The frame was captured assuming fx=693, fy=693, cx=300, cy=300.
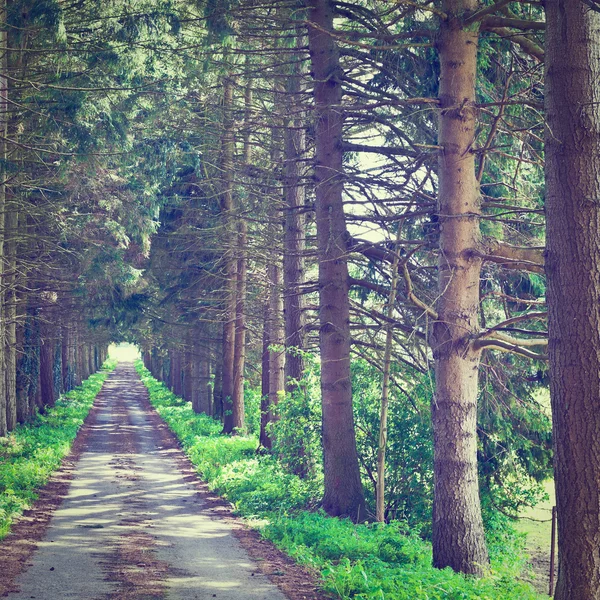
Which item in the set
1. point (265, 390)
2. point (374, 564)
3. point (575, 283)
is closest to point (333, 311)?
point (374, 564)

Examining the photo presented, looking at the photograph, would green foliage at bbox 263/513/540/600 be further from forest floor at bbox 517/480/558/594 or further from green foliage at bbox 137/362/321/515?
forest floor at bbox 517/480/558/594

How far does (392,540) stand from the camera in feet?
31.1

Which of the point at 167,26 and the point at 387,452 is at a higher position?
the point at 167,26

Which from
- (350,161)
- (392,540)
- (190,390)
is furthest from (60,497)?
(190,390)

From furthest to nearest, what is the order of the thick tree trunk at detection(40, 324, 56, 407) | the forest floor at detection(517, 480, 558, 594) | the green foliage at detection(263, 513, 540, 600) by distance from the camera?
the thick tree trunk at detection(40, 324, 56, 407)
the forest floor at detection(517, 480, 558, 594)
the green foliage at detection(263, 513, 540, 600)

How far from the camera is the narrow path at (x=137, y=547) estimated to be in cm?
799

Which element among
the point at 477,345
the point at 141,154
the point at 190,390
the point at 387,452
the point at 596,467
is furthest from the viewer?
the point at 190,390

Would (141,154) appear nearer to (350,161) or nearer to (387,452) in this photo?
(350,161)

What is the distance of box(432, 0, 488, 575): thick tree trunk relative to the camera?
8453mm

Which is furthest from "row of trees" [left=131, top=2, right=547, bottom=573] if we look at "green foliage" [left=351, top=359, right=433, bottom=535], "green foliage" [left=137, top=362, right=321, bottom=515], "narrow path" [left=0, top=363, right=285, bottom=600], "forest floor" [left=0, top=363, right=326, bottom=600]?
"narrow path" [left=0, top=363, right=285, bottom=600]

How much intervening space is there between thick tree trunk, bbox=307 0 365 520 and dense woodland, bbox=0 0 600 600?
4cm

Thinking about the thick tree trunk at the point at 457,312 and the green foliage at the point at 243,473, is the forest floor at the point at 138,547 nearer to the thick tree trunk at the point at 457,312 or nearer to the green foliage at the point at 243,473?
the green foliage at the point at 243,473

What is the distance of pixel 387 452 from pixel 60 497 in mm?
6893

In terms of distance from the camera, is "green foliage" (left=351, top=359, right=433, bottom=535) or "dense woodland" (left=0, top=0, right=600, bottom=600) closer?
"dense woodland" (left=0, top=0, right=600, bottom=600)
